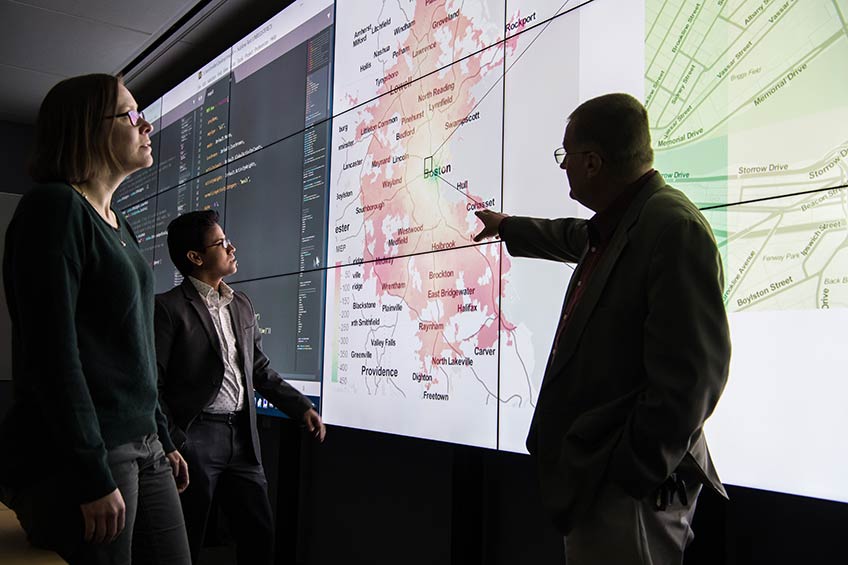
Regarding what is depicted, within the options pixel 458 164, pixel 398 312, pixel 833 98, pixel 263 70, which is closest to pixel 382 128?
pixel 458 164

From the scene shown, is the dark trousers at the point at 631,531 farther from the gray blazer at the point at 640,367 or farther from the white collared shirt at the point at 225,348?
the white collared shirt at the point at 225,348

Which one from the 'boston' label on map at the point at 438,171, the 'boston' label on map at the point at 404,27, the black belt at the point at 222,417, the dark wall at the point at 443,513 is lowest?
the dark wall at the point at 443,513

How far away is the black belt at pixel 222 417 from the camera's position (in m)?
2.49

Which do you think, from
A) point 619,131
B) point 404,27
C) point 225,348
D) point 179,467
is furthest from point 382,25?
point 179,467

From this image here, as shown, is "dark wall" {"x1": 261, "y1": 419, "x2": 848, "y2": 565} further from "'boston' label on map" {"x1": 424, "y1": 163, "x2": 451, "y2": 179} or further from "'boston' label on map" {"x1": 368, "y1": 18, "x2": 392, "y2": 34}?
"'boston' label on map" {"x1": 368, "y1": 18, "x2": 392, "y2": 34}

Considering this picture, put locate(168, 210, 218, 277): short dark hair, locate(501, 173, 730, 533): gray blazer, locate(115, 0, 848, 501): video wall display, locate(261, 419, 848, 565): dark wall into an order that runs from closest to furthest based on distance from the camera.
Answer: locate(501, 173, 730, 533): gray blazer, locate(115, 0, 848, 501): video wall display, locate(261, 419, 848, 565): dark wall, locate(168, 210, 218, 277): short dark hair

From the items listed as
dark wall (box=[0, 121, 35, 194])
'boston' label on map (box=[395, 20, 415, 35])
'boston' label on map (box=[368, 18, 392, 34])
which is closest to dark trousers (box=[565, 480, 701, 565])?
'boston' label on map (box=[395, 20, 415, 35])

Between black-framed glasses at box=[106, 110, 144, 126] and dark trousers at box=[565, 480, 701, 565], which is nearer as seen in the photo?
dark trousers at box=[565, 480, 701, 565]

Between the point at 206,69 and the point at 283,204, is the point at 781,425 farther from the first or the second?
the point at 206,69

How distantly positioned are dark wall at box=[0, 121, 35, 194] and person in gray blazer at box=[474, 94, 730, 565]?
627cm

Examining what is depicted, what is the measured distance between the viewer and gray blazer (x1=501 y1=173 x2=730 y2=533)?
1.19 m

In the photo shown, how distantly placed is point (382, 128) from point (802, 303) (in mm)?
1767

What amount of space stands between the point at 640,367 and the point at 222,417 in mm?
1633

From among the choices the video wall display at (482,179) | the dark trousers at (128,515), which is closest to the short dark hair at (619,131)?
the video wall display at (482,179)
